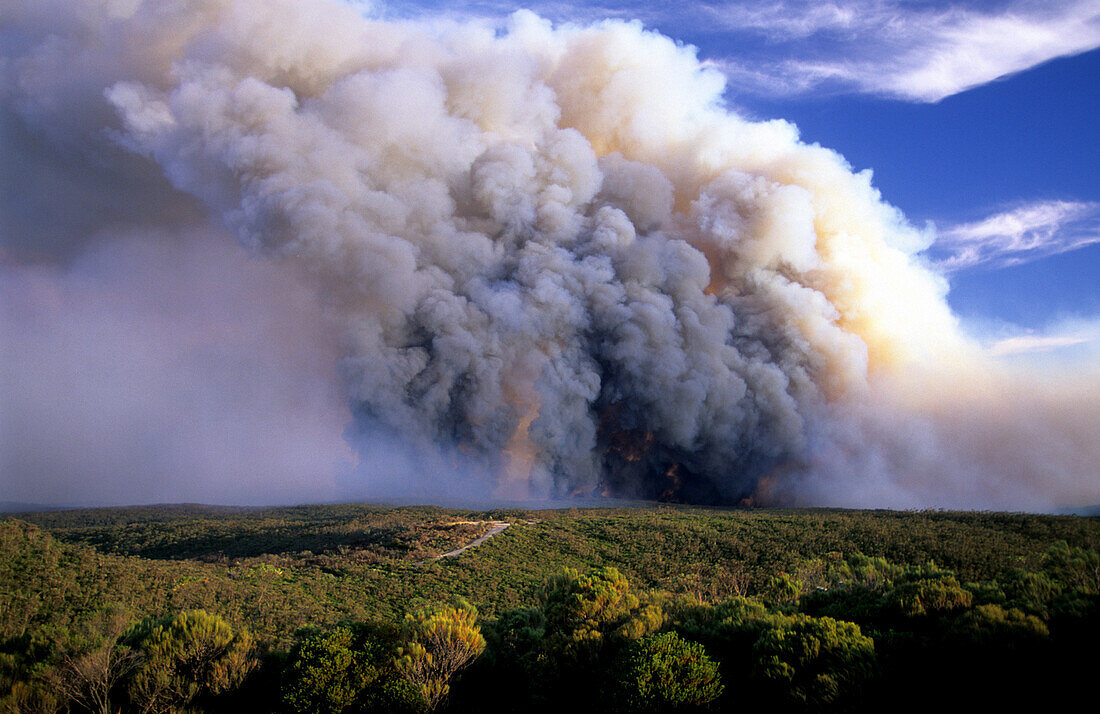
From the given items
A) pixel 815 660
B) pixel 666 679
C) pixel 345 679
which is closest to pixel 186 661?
pixel 345 679

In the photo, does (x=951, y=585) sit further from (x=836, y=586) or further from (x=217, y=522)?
(x=217, y=522)

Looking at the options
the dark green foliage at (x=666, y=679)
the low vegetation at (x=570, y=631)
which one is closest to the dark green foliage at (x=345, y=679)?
the low vegetation at (x=570, y=631)

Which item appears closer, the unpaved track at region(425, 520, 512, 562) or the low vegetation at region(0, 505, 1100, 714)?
the low vegetation at region(0, 505, 1100, 714)

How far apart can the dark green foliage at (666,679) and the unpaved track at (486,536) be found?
19.4 metres

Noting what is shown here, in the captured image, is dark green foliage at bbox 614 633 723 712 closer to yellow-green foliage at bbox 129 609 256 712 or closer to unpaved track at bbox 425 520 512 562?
yellow-green foliage at bbox 129 609 256 712

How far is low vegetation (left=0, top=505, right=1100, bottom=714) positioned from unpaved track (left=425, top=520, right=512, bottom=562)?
2.21 meters

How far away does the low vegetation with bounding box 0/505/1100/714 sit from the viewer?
12.0 metres

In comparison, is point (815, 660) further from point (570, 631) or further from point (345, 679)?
point (345, 679)

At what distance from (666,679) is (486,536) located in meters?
23.6

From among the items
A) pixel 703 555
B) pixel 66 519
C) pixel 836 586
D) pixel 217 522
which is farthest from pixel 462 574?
pixel 66 519

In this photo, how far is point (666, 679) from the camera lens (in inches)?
511

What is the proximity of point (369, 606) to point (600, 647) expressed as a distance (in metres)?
12.4

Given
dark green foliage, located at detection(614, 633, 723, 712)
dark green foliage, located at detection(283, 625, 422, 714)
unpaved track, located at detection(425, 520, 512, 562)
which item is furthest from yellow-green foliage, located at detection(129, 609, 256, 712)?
unpaved track, located at detection(425, 520, 512, 562)

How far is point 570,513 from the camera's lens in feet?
143
